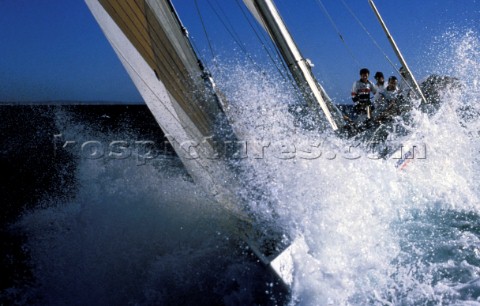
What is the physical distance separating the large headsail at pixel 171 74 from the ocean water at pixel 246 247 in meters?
0.33

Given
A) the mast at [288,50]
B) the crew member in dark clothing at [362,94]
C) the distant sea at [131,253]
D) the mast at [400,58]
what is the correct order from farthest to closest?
the crew member in dark clothing at [362,94] → the mast at [400,58] → the mast at [288,50] → the distant sea at [131,253]

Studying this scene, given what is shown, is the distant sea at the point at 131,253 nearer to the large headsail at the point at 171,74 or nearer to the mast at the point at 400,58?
the large headsail at the point at 171,74

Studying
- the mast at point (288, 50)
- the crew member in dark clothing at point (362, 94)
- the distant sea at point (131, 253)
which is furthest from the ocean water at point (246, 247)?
the crew member in dark clothing at point (362, 94)

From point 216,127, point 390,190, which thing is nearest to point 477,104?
point 390,190

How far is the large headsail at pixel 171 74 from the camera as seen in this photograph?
13.3ft

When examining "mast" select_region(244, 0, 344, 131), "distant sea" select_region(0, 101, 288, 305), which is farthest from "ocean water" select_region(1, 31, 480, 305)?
"mast" select_region(244, 0, 344, 131)

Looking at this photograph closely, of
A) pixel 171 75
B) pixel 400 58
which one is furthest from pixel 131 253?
pixel 400 58

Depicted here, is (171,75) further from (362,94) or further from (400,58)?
(400,58)

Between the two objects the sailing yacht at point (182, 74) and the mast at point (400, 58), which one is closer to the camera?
the sailing yacht at point (182, 74)

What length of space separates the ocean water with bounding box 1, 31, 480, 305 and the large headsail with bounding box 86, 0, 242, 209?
0.33m

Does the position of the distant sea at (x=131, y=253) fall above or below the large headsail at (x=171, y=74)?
below

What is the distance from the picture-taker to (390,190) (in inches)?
224

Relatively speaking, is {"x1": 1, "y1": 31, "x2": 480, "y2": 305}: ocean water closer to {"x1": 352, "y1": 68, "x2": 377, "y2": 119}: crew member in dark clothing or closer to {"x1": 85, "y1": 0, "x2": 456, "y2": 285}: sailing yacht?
{"x1": 85, "y1": 0, "x2": 456, "y2": 285}: sailing yacht

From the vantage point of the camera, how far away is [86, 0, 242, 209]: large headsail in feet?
13.3
